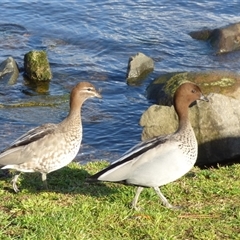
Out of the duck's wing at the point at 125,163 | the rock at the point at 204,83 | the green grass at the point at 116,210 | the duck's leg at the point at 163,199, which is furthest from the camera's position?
the rock at the point at 204,83

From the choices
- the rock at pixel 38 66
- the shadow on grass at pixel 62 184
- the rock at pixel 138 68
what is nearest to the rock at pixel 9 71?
the rock at pixel 38 66

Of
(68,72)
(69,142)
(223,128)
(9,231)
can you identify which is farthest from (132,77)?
(9,231)

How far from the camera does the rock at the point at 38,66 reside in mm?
15305

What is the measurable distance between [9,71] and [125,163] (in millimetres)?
9494

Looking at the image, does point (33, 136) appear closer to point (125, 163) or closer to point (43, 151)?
point (43, 151)

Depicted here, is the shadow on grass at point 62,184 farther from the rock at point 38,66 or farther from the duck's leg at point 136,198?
the rock at point 38,66

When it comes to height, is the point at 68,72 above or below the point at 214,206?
below

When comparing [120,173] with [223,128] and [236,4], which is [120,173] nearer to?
[223,128]

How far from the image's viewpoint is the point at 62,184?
7.69 metres

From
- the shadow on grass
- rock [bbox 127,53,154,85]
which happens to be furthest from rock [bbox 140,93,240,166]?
rock [bbox 127,53,154,85]

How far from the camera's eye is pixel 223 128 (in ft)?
32.8

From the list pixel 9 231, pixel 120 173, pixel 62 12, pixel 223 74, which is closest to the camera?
pixel 9 231

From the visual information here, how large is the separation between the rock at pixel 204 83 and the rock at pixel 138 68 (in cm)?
172

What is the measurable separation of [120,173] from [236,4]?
15629mm
